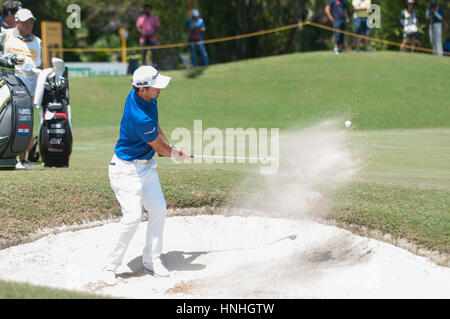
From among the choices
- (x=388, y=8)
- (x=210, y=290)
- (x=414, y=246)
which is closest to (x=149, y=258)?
(x=210, y=290)

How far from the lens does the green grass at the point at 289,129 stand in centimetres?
839

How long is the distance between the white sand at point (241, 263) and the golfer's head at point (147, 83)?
1939 millimetres

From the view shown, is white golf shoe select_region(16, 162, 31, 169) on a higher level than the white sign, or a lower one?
lower

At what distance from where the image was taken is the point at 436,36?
81.3 feet

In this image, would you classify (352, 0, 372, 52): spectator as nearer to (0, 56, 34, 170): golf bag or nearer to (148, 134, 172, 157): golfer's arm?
(0, 56, 34, 170): golf bag

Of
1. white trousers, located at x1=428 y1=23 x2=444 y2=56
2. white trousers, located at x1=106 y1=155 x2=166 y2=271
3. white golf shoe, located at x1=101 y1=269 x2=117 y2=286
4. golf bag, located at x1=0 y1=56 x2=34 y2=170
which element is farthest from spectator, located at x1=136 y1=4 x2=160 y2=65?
white golf shoe, located at x1=101 y1=269 x2=117 y2=286

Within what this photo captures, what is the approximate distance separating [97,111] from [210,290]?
623 inches

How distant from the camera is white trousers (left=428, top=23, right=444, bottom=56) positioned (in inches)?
955

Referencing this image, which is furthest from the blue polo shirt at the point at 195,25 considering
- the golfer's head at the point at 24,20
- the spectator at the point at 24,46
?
the golfer's head at the point at 24,20

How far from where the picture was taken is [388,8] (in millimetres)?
29469

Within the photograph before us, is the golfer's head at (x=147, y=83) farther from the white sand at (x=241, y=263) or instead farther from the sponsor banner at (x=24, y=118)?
the sponsor banner at (x=24, y=118)

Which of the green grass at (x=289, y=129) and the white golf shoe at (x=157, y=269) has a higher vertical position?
the green grass at (x=289, y=129)

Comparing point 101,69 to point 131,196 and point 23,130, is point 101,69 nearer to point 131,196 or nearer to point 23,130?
point 23,130

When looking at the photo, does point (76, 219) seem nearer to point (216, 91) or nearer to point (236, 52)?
point (216, 91)
